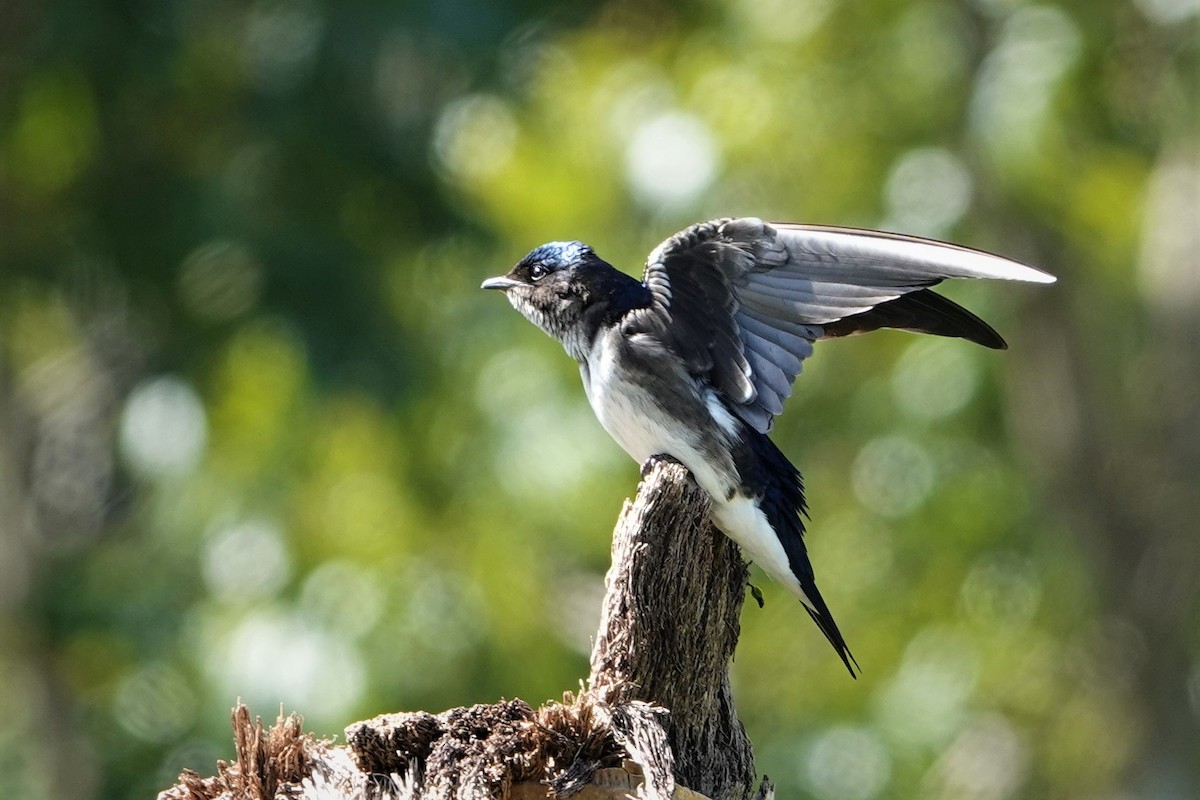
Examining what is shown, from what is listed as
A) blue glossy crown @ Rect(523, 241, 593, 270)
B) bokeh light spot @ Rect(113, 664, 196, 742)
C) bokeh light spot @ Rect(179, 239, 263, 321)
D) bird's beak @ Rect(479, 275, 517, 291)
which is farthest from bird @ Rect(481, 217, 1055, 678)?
bokeh light spot @ Rect(179, 239, 263, 321)

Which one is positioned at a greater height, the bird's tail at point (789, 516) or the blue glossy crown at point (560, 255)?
the blue glossy crown at point (560, 255)

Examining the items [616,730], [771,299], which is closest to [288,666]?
[771,299]

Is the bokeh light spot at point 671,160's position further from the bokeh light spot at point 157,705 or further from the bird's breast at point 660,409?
the bird's breast at point 660,409

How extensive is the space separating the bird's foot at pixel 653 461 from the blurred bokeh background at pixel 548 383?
759 centimetres

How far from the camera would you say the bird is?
16.2ft

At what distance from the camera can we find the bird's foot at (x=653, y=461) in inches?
197

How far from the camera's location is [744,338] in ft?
16.9

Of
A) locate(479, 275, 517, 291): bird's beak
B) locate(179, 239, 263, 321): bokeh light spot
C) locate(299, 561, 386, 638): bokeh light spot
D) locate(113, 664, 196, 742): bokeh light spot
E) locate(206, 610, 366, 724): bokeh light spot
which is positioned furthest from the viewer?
locate(179, 239, 263, 321): bokeh light spot

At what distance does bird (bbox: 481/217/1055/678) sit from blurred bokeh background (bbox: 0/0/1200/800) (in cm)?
744

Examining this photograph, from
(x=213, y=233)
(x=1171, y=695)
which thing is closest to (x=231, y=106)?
(x=213, y=233)

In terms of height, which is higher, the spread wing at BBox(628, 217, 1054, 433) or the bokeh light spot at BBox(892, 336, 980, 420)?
the bokeh light spot at BBox(892, 336, 980, 420)

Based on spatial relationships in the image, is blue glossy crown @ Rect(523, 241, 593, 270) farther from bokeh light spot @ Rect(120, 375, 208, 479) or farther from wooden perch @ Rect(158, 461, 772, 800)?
bokeh light spot @ Rect(120, 375, 208, 479)

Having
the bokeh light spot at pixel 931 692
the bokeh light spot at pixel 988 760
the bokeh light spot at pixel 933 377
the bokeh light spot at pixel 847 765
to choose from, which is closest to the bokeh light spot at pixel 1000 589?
the bokeh light spot at pixel 931 692

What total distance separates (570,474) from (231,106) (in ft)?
15.0
